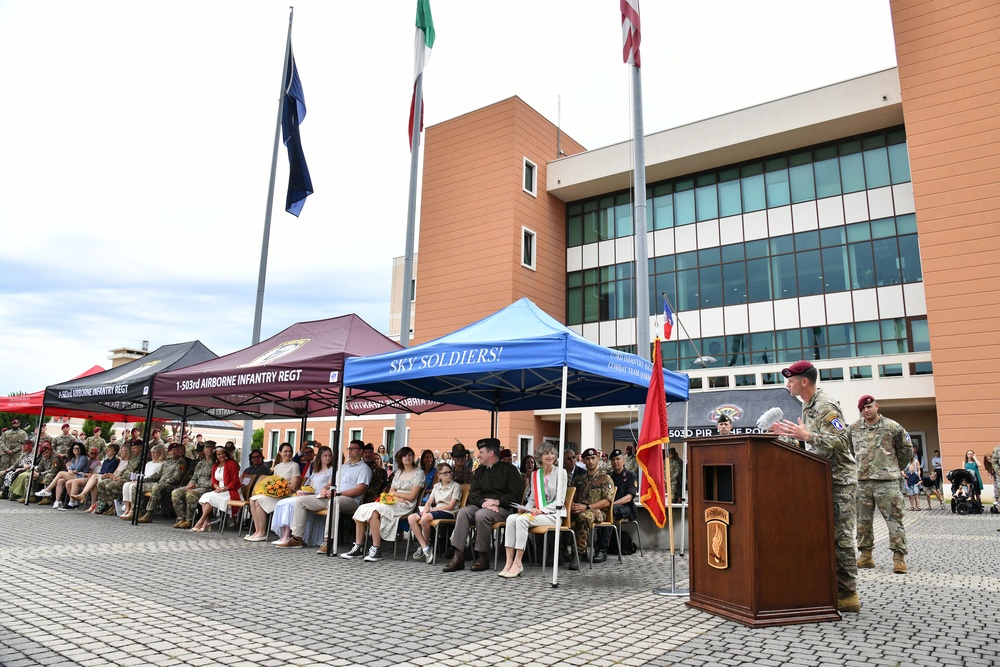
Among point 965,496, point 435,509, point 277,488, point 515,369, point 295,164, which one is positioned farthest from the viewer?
point 295,164

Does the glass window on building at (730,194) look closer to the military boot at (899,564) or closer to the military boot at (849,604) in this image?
the military boot at (899,564)

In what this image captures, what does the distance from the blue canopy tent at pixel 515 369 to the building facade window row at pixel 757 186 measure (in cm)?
2224

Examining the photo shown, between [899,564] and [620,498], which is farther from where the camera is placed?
[620,498]

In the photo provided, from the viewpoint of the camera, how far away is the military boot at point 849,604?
5.51 metres

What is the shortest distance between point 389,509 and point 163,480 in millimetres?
6414

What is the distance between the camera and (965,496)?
18.0 m

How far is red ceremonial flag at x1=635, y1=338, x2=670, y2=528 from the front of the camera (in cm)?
697

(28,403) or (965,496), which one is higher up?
(28,403)

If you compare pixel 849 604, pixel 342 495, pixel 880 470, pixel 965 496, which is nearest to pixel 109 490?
pixel 342 495

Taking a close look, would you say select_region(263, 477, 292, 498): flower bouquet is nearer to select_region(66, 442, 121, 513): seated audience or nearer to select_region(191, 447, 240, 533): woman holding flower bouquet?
select_region(191, 447, 240, 533): woman holding flower bouquet

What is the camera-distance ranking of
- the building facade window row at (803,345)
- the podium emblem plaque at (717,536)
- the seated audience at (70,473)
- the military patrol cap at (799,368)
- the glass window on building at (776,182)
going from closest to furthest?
the podium emblem plaque at (717,536)
the military patrol cap at (799,368)
the seated audience at (70,473)
the building facade window row at (803,345)
the glass window on building at (776,182)

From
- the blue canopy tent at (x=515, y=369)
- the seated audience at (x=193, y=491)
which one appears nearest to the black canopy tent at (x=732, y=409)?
the blue canopy tent at (x=515, y=369)

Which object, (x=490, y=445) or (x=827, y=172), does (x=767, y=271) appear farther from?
(x=490, y=445)

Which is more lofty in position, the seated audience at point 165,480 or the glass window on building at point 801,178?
the glass window on building at point 801,178
